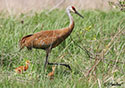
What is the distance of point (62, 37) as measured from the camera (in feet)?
19.9

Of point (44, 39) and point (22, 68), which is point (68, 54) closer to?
point (44, 39)

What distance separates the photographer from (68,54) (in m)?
6.16

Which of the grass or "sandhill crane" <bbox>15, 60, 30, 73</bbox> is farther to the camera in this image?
"sandhill crane" <bbox>15, 60, 30, 73</bbox>

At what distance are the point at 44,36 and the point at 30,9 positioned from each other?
2957 millimetres

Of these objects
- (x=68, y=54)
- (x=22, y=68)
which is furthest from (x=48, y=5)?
(x=22, y=68)

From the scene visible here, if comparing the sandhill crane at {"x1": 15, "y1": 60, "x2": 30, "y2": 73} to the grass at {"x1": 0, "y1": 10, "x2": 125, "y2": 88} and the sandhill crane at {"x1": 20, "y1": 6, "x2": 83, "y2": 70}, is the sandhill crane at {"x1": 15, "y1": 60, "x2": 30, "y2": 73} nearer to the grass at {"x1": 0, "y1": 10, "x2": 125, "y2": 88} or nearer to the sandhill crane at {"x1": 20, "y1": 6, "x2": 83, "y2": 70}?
the grass at {"x1": 0, "y1": 10, "x2": 125, "y2": 88}

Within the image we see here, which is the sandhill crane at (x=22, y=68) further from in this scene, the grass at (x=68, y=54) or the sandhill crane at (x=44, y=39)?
the sandhill crane at (x=44, y=39)

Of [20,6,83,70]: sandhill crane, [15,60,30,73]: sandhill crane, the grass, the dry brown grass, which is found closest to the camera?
the grass

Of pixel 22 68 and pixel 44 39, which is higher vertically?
pixel 44 39

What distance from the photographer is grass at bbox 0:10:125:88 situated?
4645 mm

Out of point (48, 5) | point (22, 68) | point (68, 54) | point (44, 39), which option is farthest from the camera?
point (48, 5)

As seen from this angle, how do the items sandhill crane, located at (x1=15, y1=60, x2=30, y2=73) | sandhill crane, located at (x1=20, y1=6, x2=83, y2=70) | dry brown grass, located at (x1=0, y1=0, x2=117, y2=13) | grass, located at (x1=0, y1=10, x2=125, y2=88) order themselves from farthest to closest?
1. dry brown grass, located at (x1=0, y1=0, x2=117, y2=13)
2. sandhill crane, located at (x1=20, y1=6, x2=83, y2=70)
3. sandhill crane, located at (x1=15, y1=60, x2=30, y2=73)
4. grass, located at (x1=0, y1=10, x2=125, y2=88)

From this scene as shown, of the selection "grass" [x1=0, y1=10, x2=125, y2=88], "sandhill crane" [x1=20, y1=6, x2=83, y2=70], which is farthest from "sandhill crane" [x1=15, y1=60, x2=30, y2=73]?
"sandhill crane" [x1=20, y1=6, x2=83, y2=70]

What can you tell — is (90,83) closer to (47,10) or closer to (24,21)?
(24,21)
